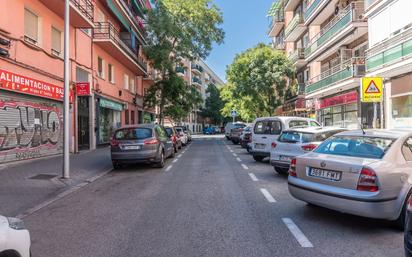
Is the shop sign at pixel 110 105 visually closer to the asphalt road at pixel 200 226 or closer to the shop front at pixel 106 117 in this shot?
the shop front at pixel 106 117

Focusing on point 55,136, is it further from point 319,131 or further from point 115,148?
point 319,131

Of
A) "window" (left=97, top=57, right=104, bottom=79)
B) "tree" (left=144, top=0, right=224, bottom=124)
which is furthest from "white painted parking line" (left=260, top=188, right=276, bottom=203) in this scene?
"tree" (left=144, top=0, right=224, bottom=124)

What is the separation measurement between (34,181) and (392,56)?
16.8m

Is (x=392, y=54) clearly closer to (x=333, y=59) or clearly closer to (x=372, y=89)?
(x=372, y=89)

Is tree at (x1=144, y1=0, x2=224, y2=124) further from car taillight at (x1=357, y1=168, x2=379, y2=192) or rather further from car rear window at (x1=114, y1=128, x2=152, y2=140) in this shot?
car taillight at (x1=357, y1=168, x2=379, y2=192)

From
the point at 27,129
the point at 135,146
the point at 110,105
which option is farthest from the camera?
the point at 110,105

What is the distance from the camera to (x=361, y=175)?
5.36 metres

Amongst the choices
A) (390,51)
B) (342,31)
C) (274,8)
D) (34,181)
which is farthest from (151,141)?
(274,8)

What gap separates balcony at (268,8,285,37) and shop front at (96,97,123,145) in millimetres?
24472

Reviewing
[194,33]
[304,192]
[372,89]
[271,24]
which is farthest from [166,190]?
[271,24]

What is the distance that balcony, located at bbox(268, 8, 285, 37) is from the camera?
44562mm

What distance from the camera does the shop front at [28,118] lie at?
1334 centimetres

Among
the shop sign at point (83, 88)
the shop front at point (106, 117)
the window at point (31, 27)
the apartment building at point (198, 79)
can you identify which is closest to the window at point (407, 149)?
the window at point (31, 27)

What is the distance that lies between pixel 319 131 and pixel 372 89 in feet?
10.4
